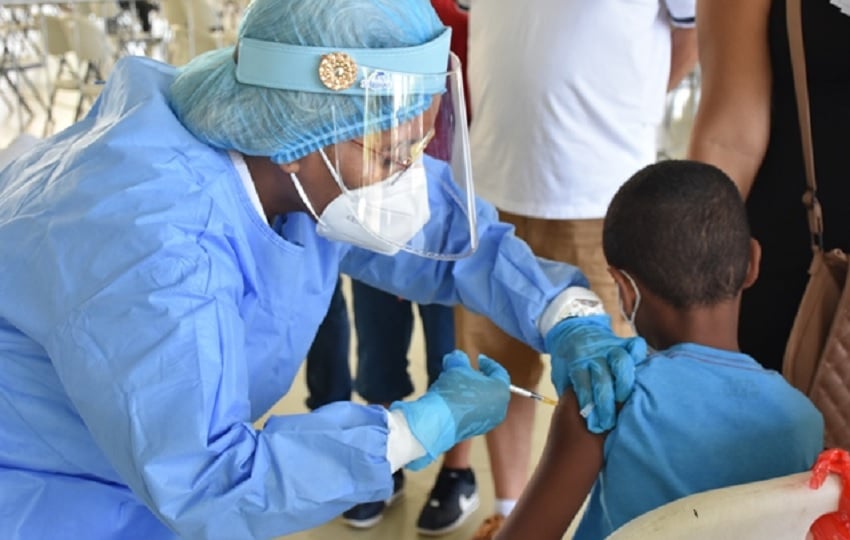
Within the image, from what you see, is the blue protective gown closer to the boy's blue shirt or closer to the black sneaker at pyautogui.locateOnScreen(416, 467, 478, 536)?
the boy's blue shirt

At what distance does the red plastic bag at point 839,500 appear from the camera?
0.72 m

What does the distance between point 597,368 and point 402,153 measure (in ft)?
1.13

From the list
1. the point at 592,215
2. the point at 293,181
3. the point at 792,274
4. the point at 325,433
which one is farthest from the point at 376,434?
the point at 592,215

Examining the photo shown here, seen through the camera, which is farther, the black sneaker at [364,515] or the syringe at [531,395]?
the black sneaker at [364,515]

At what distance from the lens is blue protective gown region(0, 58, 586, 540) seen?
90 cm

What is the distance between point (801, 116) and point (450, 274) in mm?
509

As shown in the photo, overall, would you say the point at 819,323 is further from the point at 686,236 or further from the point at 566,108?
the point at 566,108

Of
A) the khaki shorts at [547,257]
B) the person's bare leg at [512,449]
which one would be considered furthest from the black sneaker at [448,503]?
the khaki shorts at [547,257]

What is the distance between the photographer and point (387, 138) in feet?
3.61

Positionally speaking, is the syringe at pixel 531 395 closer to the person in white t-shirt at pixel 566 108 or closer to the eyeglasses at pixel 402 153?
the eyeglasses at pixel 402 153

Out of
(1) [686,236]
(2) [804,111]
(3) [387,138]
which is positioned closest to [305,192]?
(3) [387,138]

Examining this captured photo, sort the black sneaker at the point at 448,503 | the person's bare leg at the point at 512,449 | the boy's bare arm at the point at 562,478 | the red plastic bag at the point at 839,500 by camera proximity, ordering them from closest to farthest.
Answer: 1. the red plastic bag at the point at 839,500
2. the boy's bare arm at the point at 562,478
3. the person's bare leg at the point at 512,449
4. the black sneaker at the point at 448,503

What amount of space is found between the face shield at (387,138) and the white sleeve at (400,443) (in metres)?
0.25

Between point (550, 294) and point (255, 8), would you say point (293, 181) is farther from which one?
point (550, 294)
